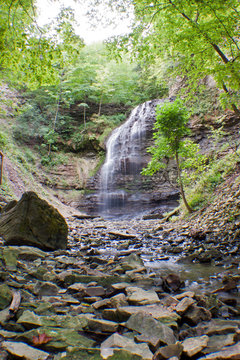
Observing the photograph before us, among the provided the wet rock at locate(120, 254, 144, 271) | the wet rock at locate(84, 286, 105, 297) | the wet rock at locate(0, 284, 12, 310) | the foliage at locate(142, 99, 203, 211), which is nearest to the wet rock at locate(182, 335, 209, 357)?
the wet rock at locate(84, 286, 105, 297)

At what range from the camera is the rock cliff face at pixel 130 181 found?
14945mm

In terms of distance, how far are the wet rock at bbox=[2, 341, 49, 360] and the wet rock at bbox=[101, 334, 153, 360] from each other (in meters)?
0.28

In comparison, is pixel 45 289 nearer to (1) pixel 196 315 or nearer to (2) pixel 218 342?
(1) pixel 196 315

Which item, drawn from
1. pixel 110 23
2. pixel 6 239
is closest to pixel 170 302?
pixel 6 239

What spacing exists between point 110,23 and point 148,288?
6.61m

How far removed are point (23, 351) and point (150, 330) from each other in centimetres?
66

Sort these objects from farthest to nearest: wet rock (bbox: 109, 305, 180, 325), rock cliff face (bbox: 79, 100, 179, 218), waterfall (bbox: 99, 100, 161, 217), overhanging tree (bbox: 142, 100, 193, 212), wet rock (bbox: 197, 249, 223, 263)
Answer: waterfall (bbox: 99, 100, 161, 217) → rock cliff face (bbox: 79, 100, 179, 218) → overhanging tree (bbox: 142, 100, 193, 212) → wet rock (bbox: 197, 249, 223, 263) → wet rock (bbox: 109, 305, 180, 325)

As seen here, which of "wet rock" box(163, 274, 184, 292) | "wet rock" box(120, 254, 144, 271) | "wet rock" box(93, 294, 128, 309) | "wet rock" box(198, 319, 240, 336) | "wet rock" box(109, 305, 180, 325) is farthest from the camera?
"wet rock" box(120, 254, 144, 271)

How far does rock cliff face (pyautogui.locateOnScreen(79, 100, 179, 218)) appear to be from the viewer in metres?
14.9

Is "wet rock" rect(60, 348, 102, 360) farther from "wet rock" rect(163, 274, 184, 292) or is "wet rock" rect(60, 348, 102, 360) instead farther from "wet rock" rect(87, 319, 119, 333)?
"wet rock" rect(163, 274, 184, 292)

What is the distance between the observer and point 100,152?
1970 cm

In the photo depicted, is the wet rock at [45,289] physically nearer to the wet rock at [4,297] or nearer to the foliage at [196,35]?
the wet rock at [4,297]

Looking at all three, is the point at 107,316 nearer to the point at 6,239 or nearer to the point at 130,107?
the point at 6,239

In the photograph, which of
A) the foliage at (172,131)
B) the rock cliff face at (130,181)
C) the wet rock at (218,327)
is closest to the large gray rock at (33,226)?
the wet rock at (218,327)
